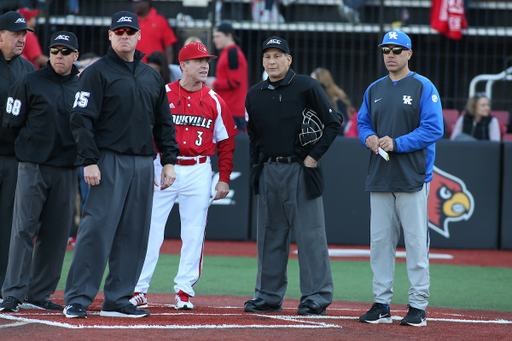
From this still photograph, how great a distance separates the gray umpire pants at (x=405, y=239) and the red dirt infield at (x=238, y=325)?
0.28 m

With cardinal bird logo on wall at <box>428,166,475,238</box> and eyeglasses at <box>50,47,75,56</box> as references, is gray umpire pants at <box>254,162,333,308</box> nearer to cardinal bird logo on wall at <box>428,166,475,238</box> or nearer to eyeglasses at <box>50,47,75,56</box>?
eyeglasses at <box>50,47,75,56</box>

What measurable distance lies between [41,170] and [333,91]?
6049 millimetres

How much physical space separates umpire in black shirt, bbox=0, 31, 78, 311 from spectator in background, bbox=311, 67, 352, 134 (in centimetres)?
539

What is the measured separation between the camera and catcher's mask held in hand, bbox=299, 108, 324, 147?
18.0 feet

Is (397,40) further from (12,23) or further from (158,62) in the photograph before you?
(158,62)

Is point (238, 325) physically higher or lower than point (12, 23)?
lower

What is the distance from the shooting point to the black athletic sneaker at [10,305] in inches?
193

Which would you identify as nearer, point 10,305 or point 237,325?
point 237,325

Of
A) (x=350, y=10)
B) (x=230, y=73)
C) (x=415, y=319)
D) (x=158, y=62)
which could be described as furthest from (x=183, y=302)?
(x=350, y=10)

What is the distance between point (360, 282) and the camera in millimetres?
7582

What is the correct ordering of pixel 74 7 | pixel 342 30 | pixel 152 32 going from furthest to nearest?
pixel 74 7 < pixel 342 30 < pixel 152 32

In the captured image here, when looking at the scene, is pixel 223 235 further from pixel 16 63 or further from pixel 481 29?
pixel 481 29

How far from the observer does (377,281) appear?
5.12 m

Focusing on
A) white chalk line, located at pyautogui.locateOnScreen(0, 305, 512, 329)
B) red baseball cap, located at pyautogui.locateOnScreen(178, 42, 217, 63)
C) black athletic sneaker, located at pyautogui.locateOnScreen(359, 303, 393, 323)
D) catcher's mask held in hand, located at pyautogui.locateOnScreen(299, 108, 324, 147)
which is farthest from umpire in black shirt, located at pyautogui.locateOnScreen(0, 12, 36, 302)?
black athletic sneaker, located at pyautogui.locateOnScreen(359, 303, 393, 323)
